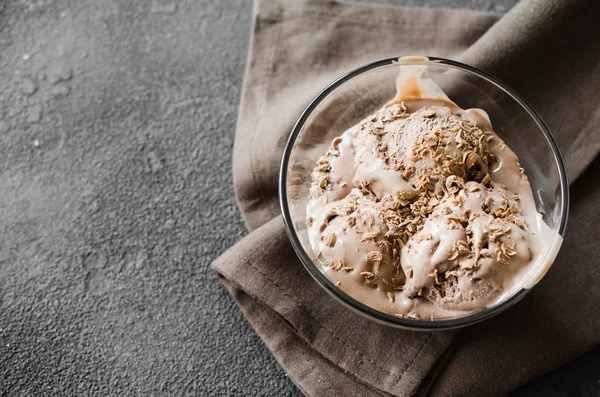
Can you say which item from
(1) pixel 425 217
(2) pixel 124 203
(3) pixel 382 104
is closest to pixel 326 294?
(1) pixel 425 217

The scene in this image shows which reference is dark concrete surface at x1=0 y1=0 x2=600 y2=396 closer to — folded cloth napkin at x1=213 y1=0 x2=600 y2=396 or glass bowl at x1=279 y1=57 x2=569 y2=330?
folded cloth napkin at x1=213 y1=0 x2=600 y2=396

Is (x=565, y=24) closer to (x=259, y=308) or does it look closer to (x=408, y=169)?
(x=408, y=169)

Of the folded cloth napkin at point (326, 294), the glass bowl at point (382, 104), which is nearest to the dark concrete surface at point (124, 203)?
the folded cloth napkin at point (326, 294)

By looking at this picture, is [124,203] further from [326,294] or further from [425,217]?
[425,217]

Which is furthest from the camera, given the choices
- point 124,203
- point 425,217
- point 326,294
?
point 124,203

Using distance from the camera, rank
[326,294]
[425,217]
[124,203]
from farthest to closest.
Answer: [124,203] < [326,294] < [425,217]

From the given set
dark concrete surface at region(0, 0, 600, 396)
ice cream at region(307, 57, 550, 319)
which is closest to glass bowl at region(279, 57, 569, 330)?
ice cream at region(307, 57, 550, 319)

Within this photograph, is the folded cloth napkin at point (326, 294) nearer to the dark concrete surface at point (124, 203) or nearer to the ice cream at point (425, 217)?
the dark concrete surface at point (124, 203)

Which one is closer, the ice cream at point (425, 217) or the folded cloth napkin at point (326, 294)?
the ice cream at point (425, 217)
